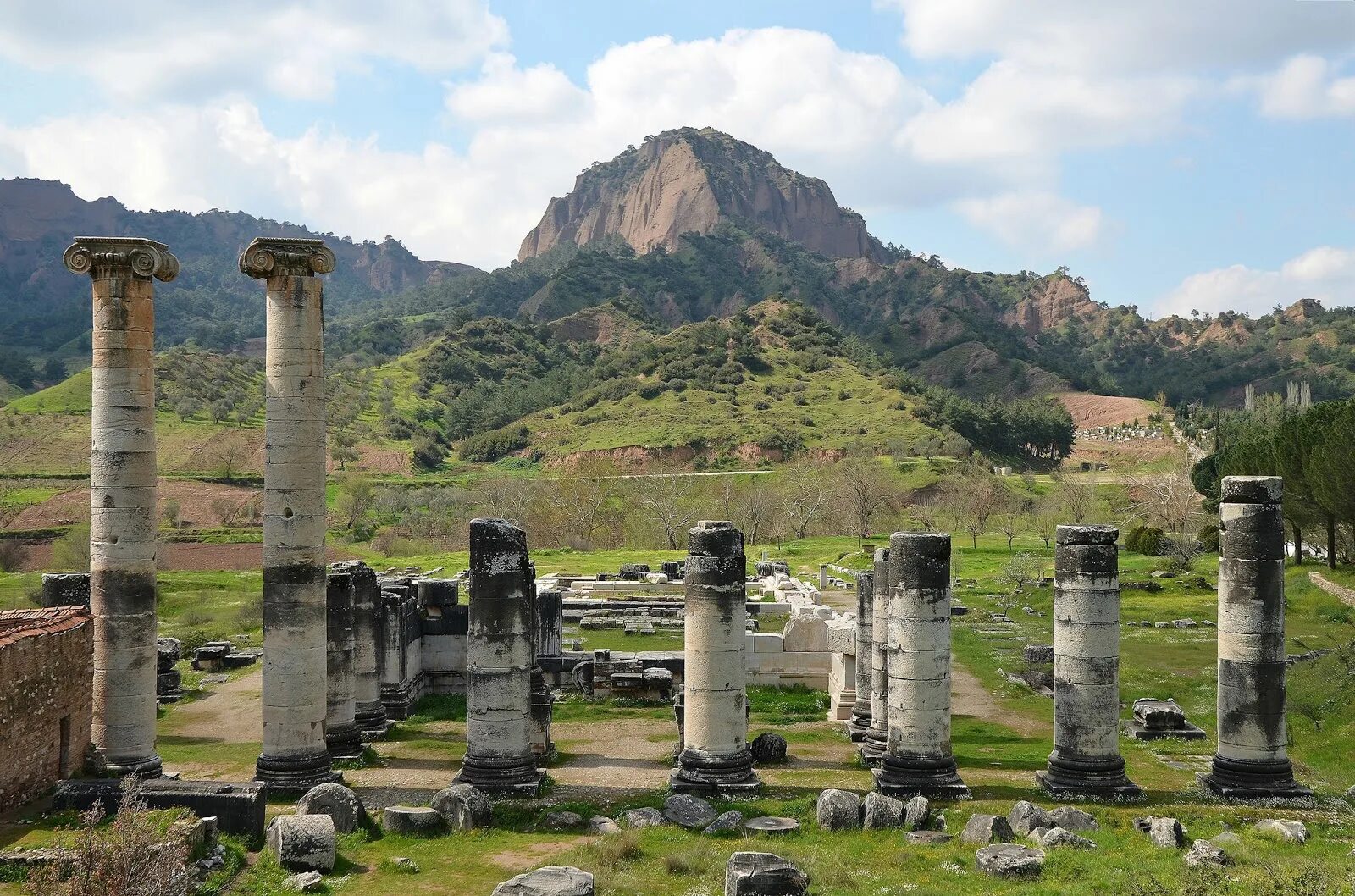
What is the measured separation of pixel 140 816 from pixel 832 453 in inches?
3438

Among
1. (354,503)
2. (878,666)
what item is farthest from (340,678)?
(354,503)

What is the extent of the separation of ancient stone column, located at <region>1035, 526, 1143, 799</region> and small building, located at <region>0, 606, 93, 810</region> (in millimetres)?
15764

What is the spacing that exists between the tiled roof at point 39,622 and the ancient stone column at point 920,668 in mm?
13330

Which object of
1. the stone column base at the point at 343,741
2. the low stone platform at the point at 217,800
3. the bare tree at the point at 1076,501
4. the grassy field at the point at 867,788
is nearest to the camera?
the grassy field at the point at 867,788

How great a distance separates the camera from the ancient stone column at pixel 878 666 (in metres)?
20.8

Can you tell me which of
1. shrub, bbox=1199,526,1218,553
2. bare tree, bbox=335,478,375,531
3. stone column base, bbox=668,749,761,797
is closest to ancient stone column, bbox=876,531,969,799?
stone column base, bbox=668,749,761,797

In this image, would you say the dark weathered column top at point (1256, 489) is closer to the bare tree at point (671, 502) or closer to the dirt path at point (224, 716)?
the dirt path at point (224, 716)

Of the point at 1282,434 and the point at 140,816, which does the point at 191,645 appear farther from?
the point at 1282,434

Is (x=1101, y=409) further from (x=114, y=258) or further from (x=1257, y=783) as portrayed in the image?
(x=114, y=258)

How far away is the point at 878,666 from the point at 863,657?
1.40 m

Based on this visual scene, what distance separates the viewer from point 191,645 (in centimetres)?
3584

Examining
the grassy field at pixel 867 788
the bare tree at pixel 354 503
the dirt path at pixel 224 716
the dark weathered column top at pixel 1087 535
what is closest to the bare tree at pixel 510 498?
the bare tree at pixel 354 503

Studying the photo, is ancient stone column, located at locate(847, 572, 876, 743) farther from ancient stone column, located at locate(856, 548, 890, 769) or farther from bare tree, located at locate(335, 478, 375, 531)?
bare tree, located at locate(335, 478, 375, 531)

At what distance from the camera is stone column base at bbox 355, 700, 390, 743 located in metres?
22.9
